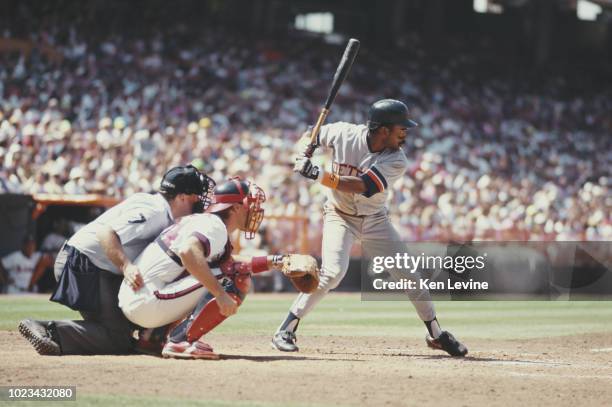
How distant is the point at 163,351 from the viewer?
6520 millimetres

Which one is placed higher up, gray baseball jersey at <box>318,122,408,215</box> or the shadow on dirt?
gray baseball jersey at <box>318,122,408,215</box>

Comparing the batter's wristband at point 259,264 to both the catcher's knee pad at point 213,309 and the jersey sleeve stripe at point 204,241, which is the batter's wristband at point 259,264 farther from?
the jersey sleeve stripe at point 204,241

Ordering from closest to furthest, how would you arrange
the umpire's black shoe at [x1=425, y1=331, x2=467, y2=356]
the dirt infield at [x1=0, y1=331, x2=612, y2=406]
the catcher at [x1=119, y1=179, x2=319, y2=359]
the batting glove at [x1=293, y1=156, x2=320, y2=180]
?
the dirt infield at [x1=0, y1=331, x2=612, y2=406] → the catcher at [x1=119, y1=179, x2=319, y2=359] → the batting glove at [x1=293, y1=156, x2=320, y2=180] → the umpire's black shoe at [x1=425, y1=331, x2=467, y2=356]

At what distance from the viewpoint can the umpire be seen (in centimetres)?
654

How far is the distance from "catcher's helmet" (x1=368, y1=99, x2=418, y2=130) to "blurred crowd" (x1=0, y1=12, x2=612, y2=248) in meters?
9.19

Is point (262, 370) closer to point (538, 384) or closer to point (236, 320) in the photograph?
point (538, 384)

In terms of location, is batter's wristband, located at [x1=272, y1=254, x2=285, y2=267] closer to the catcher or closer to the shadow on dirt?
the catcher

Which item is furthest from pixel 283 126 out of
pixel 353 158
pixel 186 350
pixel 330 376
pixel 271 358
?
pixel 330 376

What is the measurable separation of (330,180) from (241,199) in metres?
0.96

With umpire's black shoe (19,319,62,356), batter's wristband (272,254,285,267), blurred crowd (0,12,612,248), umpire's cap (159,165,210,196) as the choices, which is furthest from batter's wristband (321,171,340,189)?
blurred crowd (0,12,612,248)

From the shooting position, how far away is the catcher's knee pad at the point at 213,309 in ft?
20.5

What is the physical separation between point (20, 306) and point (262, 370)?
20.2 ft

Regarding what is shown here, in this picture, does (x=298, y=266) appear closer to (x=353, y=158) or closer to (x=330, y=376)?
(x=330, y=376)

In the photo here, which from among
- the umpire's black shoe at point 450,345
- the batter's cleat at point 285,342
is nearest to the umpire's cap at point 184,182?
the batter's cleat at point 285,342
